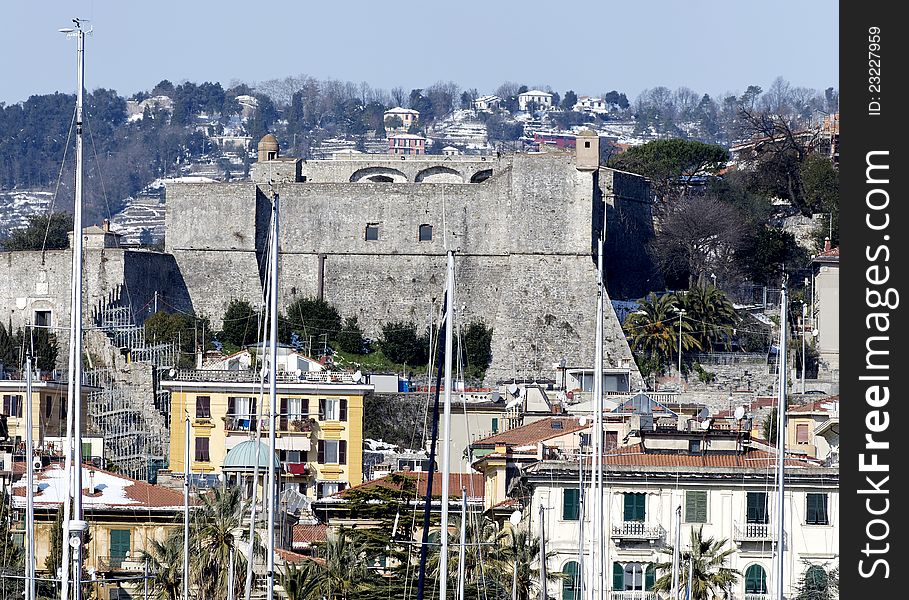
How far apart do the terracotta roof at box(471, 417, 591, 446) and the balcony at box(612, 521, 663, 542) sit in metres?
6.13

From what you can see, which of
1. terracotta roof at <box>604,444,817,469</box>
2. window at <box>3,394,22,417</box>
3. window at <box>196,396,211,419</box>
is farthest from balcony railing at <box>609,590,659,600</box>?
window at <box>3,394,22,417</box>

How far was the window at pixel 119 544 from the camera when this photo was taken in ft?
113

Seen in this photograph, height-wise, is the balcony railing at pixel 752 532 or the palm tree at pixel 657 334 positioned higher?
the palm tree at pixel 657 334

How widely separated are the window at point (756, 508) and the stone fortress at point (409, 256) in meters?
27.2

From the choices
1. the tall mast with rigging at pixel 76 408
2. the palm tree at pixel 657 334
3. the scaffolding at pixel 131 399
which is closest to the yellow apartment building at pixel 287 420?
the scaffolding at pixel 131 399

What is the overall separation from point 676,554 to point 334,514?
8.82m

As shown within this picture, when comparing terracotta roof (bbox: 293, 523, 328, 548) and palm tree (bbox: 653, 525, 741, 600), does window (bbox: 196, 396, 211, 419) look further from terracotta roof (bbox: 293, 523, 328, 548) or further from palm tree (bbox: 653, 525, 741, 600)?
palm tree (bbox: 653, 525, 741, 600)

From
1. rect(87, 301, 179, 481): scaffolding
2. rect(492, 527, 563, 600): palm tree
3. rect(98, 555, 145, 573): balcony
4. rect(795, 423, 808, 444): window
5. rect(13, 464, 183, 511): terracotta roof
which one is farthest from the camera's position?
rect(87, 301, 179, 481): scaffolding

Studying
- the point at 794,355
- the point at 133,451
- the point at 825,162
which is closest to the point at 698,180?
the point at 825,162

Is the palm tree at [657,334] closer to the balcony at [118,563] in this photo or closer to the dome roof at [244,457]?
the dome roof at [244,457]

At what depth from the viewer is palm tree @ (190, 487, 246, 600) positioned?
101 feet

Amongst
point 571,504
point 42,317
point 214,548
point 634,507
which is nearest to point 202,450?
point 571,504

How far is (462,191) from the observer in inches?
2474

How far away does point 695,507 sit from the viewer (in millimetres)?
32500
